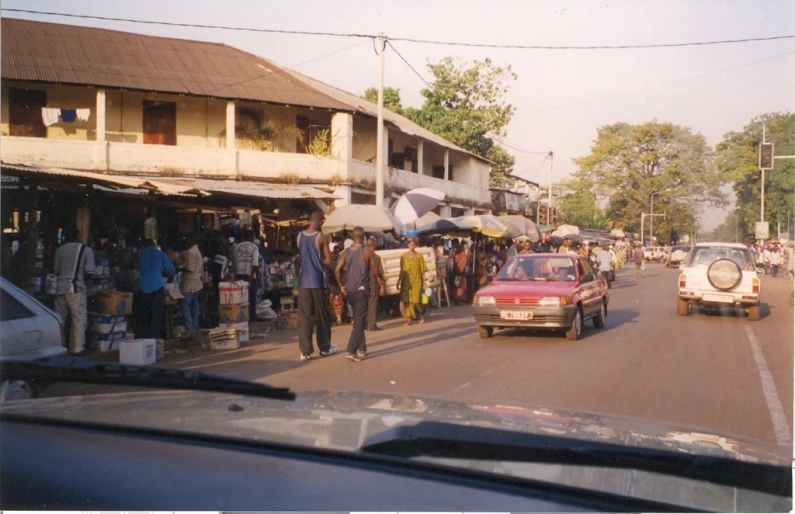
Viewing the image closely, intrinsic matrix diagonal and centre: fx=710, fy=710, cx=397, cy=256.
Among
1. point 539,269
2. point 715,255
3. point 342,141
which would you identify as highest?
point 342,141

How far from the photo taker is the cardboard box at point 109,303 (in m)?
10.7

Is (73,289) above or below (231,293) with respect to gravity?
above

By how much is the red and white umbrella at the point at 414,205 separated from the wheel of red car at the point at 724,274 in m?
7.62

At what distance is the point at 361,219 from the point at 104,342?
23.1 feet

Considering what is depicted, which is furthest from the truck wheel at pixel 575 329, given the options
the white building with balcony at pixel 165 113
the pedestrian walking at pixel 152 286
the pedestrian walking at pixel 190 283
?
the white building with balcony at pixel 165 113

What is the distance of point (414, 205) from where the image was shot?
19.7 metres

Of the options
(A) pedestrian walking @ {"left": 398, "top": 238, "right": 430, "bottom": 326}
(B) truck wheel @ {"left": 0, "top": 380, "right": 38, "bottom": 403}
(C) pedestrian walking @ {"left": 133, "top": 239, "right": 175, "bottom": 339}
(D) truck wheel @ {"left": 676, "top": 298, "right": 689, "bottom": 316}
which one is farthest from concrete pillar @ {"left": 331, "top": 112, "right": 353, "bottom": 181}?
(B) truck wheel @ {"left": 0, "top": 380, "right": 38, "bottom": 403}

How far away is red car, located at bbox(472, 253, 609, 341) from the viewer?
11867mm

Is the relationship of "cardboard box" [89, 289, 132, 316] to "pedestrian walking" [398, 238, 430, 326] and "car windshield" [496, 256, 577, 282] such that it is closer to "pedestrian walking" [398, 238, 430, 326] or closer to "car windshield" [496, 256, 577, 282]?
"pedestrian walking" [398, 238, 430, 326]

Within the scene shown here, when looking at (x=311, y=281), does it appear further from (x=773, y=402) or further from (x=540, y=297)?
(x=773, y=402)

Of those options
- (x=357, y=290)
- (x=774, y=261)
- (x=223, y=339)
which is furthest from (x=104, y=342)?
(x=774, y=261)

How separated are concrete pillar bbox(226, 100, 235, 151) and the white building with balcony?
0.03m

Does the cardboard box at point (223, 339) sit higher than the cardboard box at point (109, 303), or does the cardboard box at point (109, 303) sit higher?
the cardboard box at point (109, 303)

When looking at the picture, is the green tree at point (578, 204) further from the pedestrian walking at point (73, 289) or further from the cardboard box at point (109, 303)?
the pedestrian walking at point (73, 289)
